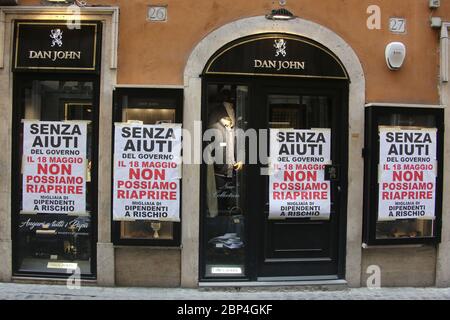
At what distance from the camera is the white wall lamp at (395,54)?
6.68m

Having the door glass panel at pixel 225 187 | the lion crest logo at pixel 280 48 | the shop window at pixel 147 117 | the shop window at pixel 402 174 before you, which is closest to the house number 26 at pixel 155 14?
the shop window at pixel 147 117

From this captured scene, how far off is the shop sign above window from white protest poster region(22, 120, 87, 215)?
1.98m

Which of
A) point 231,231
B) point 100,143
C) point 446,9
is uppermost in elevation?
point 446,9

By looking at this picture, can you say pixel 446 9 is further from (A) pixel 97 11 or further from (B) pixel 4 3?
(B) pixel 4 3

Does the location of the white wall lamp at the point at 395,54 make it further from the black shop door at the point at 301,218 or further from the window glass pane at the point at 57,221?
the window glass pane at the point at 57,221

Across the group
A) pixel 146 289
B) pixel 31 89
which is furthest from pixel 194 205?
pixel 31 89

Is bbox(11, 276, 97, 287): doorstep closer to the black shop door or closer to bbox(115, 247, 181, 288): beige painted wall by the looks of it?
bbox(115, 247, 181, 288): beige painted wall

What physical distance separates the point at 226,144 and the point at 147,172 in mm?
1145

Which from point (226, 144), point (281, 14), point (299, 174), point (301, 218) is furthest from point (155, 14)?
point (301, 218)

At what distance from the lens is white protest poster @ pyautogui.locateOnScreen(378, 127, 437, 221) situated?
6.66 m

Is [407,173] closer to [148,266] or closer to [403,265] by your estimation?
[403,265]

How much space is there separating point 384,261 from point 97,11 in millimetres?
5084

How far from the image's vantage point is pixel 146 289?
6.48m
